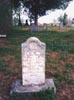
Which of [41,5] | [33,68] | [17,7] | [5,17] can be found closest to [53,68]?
[33,68]

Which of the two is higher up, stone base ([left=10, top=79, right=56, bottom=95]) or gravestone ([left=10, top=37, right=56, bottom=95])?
gravestone ([left=10, top=37, right=56, bottom=95])

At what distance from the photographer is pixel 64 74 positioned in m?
8.95

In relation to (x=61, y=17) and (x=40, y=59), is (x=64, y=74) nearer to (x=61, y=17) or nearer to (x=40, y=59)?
(x=40, y=59)

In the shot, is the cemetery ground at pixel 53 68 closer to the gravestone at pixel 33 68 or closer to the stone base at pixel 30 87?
the stone base at pixel 30 87

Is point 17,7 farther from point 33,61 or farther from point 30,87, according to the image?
point 30,87

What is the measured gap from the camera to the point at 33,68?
319 inches

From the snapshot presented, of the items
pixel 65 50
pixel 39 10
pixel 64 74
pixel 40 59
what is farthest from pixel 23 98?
pixel 39 10

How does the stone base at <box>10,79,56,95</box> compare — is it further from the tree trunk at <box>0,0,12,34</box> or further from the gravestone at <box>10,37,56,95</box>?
the tree trunk at <box>0,0,12,34</box>

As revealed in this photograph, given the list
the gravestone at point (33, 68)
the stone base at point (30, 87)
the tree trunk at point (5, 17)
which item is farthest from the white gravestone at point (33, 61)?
the tree trunk at point (5, 17)

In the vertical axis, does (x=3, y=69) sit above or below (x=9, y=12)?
below

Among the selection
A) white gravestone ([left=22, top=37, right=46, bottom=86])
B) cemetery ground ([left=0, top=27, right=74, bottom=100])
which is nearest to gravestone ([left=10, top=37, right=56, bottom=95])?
white gravestone ([left=22, top=37, right=46, bottom=86])

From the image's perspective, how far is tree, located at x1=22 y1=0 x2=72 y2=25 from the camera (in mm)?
33812

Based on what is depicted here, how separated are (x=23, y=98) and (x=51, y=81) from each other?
0.97 meters

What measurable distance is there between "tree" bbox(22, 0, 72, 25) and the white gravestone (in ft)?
81.3
